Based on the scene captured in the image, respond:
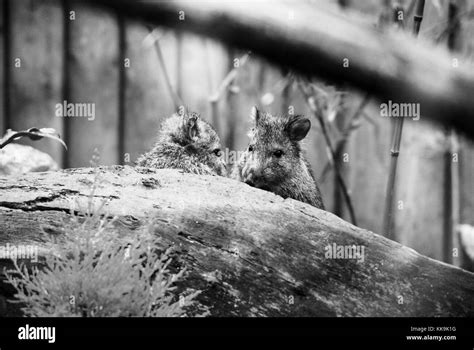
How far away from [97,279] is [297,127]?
46.6 inches

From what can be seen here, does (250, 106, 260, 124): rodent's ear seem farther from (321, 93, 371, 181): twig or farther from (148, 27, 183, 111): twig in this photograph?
(321, 93, 371, 181): twig

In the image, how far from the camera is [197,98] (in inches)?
100

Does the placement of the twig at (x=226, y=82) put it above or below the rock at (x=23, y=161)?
above

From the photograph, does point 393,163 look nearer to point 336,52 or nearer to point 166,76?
point 166,76

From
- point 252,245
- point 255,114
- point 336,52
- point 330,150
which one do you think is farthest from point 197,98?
point 336,52

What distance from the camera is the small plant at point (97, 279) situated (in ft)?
5.52

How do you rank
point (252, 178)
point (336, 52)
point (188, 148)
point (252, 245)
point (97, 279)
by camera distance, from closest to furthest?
point (336, 52)
point (97, 279)
point (252, 245)
point (252, 178)
point (188, 148)

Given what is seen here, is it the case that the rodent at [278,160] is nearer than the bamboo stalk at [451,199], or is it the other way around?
the rodent at [278,160]

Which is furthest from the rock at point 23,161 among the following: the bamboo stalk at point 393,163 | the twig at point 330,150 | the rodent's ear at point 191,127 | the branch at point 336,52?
the branch at point 336,52

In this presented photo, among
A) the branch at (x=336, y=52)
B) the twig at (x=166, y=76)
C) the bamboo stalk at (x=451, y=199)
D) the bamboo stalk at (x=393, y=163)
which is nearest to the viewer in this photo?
the branch at (x=336, y=52)

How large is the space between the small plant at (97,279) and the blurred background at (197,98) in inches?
26.8

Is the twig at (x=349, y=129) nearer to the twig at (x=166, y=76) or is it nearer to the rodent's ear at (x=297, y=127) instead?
the rodent's ear at (x=297, y=127)

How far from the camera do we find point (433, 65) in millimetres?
1135
